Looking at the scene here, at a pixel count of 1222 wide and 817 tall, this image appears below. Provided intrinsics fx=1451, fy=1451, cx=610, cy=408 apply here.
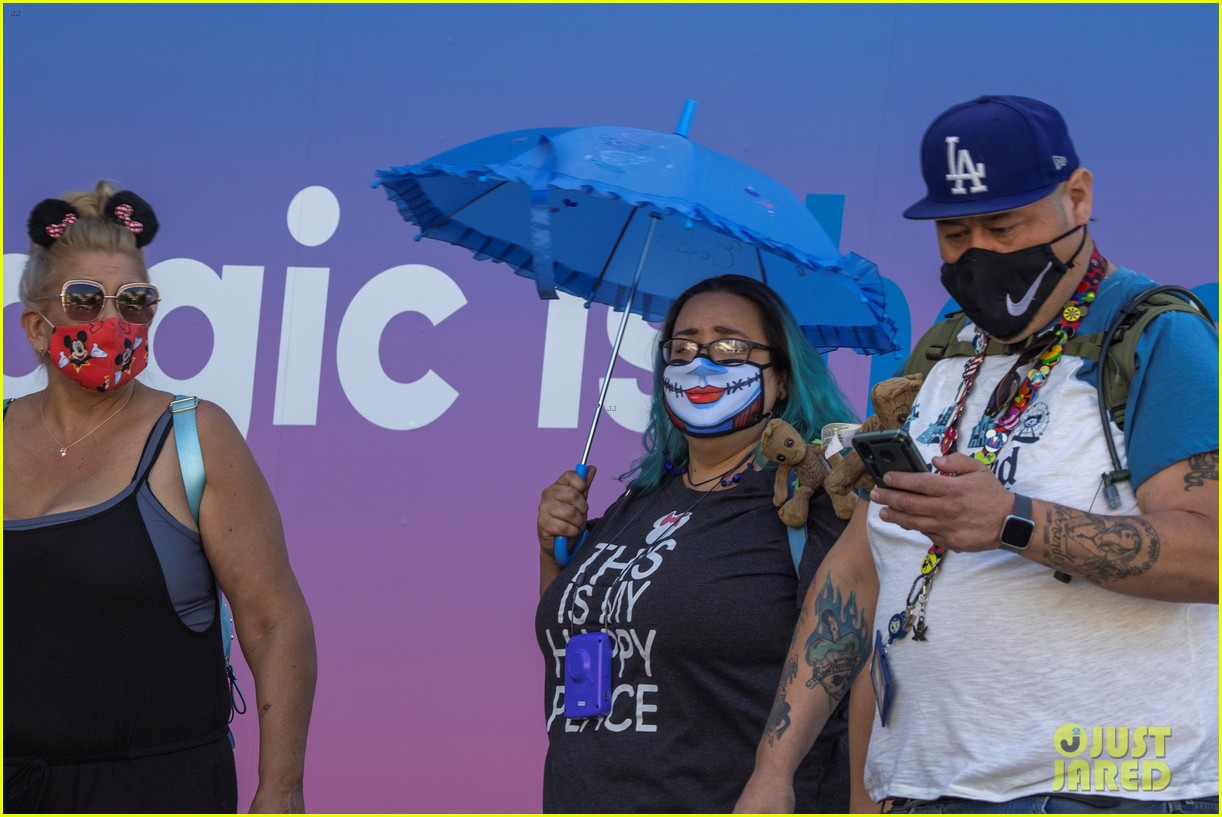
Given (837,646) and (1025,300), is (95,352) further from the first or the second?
(1025,300)

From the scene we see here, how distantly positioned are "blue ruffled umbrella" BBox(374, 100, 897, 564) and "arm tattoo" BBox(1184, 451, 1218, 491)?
3.04ft

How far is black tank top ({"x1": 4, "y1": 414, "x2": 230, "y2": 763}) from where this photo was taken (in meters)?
2.50

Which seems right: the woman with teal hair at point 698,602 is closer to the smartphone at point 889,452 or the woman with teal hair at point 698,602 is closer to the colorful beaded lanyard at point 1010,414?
the colorful beaded lanyard at point 1010,414

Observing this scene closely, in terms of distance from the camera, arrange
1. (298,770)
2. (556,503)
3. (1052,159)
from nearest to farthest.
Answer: (1052,159) → (298,770) → (556,503)

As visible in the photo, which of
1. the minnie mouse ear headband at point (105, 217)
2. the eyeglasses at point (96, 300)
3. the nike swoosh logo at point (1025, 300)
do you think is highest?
the minnie mouse ear headband at point (105, 217)

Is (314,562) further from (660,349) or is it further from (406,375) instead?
(660,349)

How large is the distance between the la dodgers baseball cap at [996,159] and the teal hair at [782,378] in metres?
0.83

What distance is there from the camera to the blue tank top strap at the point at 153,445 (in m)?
2.58

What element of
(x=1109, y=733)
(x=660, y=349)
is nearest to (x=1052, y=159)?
(x=1109, y=733)

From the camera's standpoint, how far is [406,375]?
13.3ft

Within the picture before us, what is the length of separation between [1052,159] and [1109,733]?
82 cm

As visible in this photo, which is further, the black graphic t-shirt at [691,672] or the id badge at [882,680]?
the black graphic t-shirt at [691,672]

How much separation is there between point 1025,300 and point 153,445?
1533 mm

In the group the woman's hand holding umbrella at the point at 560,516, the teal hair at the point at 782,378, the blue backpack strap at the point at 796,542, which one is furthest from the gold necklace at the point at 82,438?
the blue backpack strap at the point at 796,542
